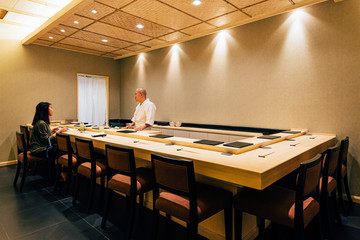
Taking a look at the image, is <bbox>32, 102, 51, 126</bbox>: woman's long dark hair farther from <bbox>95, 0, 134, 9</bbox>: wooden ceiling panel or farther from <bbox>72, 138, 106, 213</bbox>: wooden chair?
<bbox>95, 0, 134, 9</bbox>: wooden ceiling panel

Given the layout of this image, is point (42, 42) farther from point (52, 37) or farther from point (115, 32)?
point (115, 32)

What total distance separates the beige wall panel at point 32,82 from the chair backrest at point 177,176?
16.8ft

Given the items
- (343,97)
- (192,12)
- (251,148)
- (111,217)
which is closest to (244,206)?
(251,148)

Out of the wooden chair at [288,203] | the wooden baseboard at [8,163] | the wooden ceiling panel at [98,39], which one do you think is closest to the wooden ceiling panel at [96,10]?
the wooden ceiling panel at [98,39]

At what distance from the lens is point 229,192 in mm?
1919

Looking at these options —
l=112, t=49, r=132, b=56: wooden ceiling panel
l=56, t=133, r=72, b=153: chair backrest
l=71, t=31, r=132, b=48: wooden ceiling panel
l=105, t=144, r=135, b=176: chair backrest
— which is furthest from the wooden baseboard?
l=105, t=144, r=135, b=176: chair backrest

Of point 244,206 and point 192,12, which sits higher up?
point 192,12

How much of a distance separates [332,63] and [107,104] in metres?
5.91

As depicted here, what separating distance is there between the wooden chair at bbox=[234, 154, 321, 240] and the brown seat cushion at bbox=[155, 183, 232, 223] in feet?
0.39

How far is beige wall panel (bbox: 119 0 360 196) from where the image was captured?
315 cm

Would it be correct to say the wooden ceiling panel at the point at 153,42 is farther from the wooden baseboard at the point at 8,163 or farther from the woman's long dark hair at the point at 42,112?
the wooden baseboard at the point at 8,163

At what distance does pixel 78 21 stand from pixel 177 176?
359 cm

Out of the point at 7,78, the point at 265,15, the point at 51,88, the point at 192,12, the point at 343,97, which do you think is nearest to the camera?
the point at 343,97

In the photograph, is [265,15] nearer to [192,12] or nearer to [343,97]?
[192,12]
